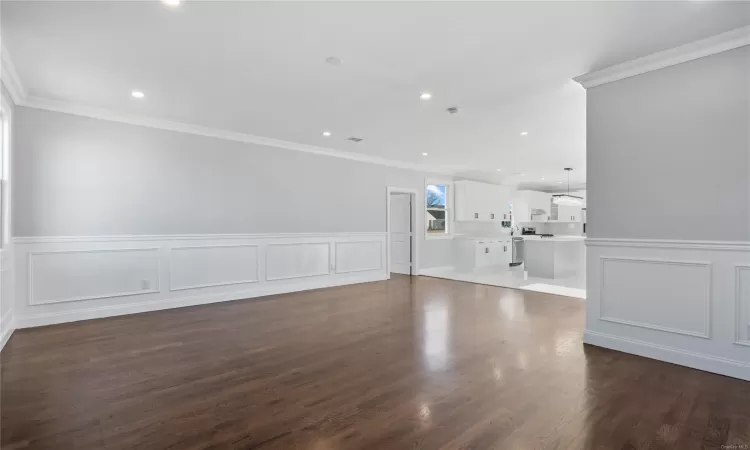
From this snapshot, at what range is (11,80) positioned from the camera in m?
3.59

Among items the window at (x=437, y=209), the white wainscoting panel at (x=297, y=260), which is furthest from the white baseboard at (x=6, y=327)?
the window at (x=437, y=209)

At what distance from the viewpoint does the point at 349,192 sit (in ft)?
24.6

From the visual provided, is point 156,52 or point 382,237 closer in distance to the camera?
point 156,52

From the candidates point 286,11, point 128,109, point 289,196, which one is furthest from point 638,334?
point 128,109

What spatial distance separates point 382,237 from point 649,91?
215 inches

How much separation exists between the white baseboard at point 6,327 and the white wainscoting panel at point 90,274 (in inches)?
12.0

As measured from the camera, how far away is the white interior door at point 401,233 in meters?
8.77

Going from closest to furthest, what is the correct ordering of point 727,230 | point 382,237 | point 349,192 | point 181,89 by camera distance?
1. point 727,230
2. point 181,89
3. point 349,192
4. point 382,237

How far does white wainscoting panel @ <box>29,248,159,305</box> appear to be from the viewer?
4.32m

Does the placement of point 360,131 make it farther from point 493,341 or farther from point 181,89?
point 493,341

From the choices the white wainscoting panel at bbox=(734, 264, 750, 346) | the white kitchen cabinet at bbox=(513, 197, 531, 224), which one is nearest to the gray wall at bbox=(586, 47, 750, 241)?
the white wainscoting panel at bbox=(734, 264, 750, 346)

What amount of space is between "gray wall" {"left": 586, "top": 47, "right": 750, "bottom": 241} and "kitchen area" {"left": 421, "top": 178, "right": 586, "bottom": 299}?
2962 millimetres

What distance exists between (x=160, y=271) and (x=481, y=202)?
7855 mm

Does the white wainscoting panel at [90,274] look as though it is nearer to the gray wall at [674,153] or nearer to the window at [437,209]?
the gray wall at [674,153]
